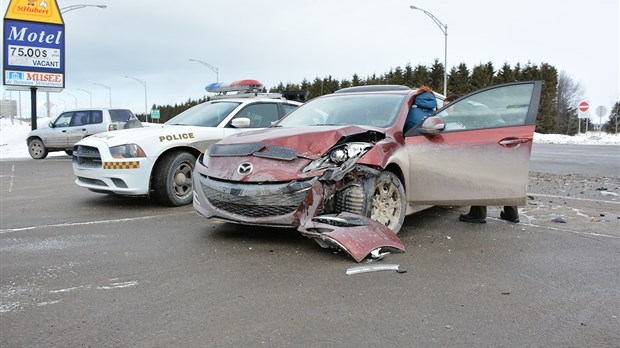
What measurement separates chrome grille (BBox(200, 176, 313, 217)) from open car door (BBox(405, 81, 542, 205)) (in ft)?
4.99

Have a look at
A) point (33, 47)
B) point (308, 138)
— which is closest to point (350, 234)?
point (308, 138)

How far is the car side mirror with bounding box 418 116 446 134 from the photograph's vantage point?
202 inches

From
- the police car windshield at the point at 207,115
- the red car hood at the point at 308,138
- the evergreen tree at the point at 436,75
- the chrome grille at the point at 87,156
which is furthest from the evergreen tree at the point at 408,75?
the red car hood at the point at 308,138

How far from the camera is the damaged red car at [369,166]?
4.40 m

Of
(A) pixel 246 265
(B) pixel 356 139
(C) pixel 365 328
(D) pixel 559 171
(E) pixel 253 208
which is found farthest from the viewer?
(D) pixel 559 171

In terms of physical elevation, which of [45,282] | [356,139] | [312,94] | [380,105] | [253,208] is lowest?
[45,282]

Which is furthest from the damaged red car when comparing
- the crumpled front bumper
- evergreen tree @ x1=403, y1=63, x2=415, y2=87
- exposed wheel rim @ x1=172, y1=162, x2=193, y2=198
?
evergreen tree @ x1=403, y1=63, x2=415, y2=87

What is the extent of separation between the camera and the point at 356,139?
489cm

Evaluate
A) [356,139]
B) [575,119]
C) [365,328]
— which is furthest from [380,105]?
[575,119]

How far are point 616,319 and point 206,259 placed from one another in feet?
10.3

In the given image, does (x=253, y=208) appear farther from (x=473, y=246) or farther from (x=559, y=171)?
(x=559, y=171)

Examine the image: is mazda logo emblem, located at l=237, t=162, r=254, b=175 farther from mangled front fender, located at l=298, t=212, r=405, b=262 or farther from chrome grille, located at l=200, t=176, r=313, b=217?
mangled front fender, located at l=298, t=212, r=405, b=262

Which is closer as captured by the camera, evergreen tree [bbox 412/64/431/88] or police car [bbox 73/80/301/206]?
police car [bbox 73/80/301/206]

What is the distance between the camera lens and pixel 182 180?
23.3ft
